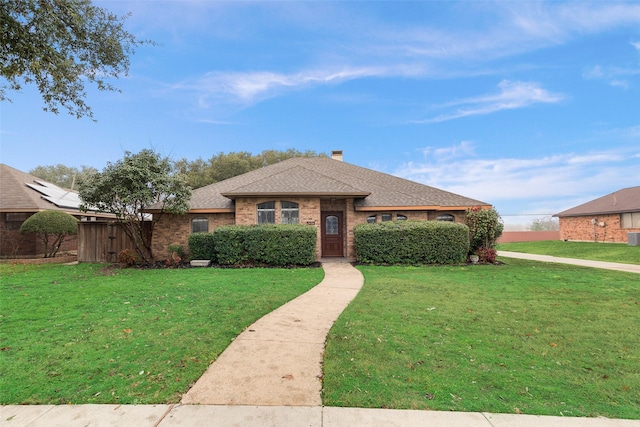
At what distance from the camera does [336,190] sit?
14.0 meters

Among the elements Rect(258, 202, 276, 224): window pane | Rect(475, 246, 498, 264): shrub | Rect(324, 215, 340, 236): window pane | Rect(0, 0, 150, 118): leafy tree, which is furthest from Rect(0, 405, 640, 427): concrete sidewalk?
Rect(324, 215, 340, 236): window pane

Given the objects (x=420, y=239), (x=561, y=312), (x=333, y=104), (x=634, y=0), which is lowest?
(x=561, y=312)

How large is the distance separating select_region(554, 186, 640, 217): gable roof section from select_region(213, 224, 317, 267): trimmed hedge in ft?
81.4

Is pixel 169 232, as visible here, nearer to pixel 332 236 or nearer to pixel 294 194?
pixel 294 194

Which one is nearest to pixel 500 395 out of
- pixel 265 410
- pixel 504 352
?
pixel 504 352

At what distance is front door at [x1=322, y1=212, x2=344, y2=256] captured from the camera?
15.3 metres

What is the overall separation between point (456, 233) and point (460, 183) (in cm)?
1329

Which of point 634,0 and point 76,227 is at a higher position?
point 634,0

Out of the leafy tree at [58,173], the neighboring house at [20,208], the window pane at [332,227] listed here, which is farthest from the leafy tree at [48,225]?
the leafy tree at [58,173]

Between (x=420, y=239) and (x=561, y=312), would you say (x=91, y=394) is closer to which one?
(x=561, y=312)

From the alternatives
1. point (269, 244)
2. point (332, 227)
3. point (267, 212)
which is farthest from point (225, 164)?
point (269, 244)

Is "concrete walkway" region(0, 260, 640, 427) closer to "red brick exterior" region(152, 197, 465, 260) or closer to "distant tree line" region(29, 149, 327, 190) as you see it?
"red brick exterior" region(152, 197, 465, 260)

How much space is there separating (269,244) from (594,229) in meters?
28.4

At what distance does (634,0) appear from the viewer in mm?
8617
